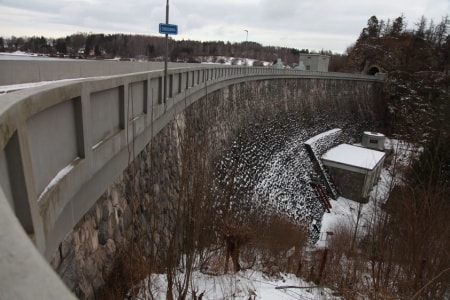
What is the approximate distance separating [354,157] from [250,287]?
98.3ft

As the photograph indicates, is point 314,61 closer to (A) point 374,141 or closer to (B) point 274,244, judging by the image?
(A) point 374,141

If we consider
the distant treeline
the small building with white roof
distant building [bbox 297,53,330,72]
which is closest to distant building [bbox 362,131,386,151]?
the small building with white roof

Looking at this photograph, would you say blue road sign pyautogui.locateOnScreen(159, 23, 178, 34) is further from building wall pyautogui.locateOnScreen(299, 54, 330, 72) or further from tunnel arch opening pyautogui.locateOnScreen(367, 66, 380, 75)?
tunnel arch opening pyautogui.locateOnScreen(367, 66, 380, 75)

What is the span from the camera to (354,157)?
116 feet

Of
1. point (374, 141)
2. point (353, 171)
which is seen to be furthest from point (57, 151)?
point (374, 141)

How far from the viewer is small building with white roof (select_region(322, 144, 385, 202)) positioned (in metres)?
31.2

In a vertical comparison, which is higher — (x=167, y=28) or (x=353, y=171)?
(x=167, y=28)

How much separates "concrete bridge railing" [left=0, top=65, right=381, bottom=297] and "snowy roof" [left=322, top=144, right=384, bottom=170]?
29131mm

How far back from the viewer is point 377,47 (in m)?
66.4

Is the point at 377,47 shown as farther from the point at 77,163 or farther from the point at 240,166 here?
the point at 77,163

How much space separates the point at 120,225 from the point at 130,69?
8904 mm

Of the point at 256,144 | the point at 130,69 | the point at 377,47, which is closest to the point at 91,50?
the point at 256,144

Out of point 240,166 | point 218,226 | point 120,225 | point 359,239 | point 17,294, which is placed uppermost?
point 17,294

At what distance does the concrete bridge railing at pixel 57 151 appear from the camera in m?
2.11
